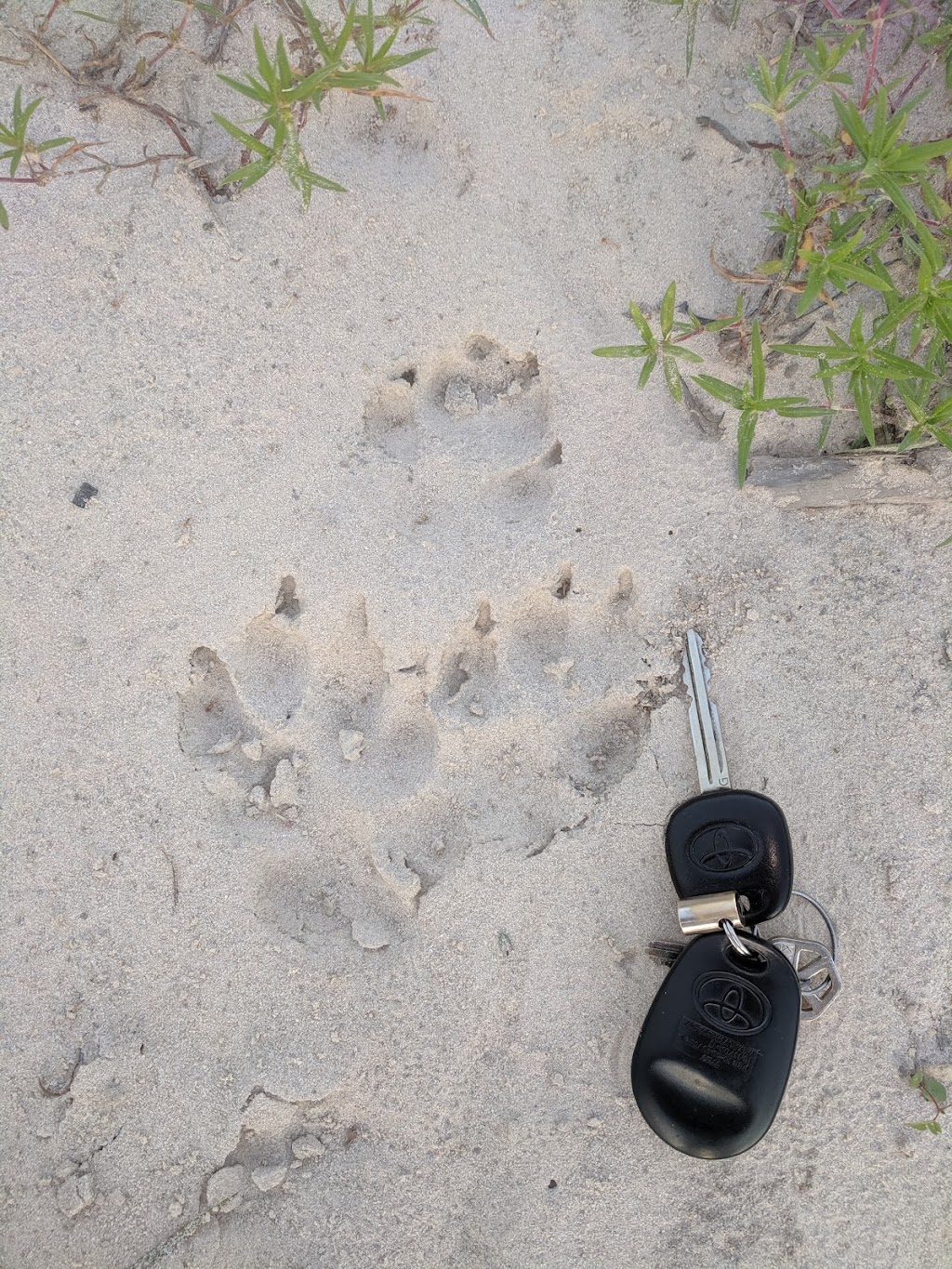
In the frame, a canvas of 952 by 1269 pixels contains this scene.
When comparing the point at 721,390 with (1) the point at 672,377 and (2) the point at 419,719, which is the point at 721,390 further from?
(2) the point at 419,719

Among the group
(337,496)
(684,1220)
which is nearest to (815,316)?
(337,496)

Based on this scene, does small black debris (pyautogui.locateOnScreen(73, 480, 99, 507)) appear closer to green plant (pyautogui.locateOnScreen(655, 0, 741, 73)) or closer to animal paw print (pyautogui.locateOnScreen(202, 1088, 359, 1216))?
animal paw print (pyautogui.locateOnScreen(202, 1088, 359, 1216))

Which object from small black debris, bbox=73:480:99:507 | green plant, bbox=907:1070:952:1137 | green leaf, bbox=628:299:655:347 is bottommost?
green plant, bbox=907:1070:952:1137

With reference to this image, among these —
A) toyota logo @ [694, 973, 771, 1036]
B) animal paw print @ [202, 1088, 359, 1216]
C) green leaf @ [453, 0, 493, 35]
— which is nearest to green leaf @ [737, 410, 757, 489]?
green leaf @ [453, 0, 493, 35]

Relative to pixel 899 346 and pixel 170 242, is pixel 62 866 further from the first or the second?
pixel 899 346

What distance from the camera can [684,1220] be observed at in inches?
85.4

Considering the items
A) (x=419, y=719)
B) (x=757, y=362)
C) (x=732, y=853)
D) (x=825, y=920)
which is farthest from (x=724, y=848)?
(x=757, y=362)

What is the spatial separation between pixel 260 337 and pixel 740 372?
3.71ft

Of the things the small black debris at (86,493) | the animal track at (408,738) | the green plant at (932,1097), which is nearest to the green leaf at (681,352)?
the animal track at (408,738)

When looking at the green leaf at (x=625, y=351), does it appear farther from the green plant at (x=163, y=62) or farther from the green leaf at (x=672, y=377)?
the green plant at (x=163, y=62)

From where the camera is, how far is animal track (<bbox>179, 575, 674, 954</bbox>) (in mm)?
2172

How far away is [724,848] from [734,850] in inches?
0.9

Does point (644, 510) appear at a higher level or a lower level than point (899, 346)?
lower

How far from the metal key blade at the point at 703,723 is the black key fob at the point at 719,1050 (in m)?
0.37
